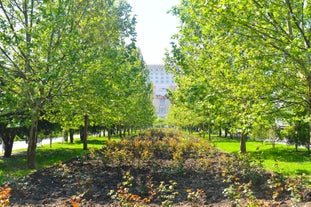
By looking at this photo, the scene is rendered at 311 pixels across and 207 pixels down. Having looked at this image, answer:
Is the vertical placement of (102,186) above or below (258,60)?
below

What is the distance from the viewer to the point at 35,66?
36.9 feet

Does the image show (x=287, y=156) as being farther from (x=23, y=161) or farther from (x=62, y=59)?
(x=23, y=161)

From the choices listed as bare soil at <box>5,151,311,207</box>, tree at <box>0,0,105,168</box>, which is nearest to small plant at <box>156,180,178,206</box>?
bare soil at <box>5,151,311,207</box>

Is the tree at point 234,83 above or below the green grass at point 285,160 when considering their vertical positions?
above

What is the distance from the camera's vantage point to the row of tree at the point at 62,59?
33.8 feet

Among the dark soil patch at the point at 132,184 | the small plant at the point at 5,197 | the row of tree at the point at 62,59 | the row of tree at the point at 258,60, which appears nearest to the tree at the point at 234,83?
the row of tree at the point at 258,60

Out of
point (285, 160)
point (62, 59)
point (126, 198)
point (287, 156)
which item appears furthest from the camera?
point (287, 156)

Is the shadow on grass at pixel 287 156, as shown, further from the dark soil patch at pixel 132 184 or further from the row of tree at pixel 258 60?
the row of tree at pixel 258 60

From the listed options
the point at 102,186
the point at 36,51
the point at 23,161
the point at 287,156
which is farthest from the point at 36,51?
the point at 287,156

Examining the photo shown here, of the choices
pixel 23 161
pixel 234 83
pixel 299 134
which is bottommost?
pixel 23 161

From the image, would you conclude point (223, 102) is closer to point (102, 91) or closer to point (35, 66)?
point (102, 91)

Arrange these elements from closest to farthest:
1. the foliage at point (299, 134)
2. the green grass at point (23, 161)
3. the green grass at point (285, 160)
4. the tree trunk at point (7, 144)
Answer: the green grass at point (23, 161), the green grass at point (285, 160), the tree trunk at point (7, 144), the foliage at point (299, 134)

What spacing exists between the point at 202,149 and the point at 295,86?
8.32 metres

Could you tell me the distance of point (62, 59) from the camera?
10.5 m
